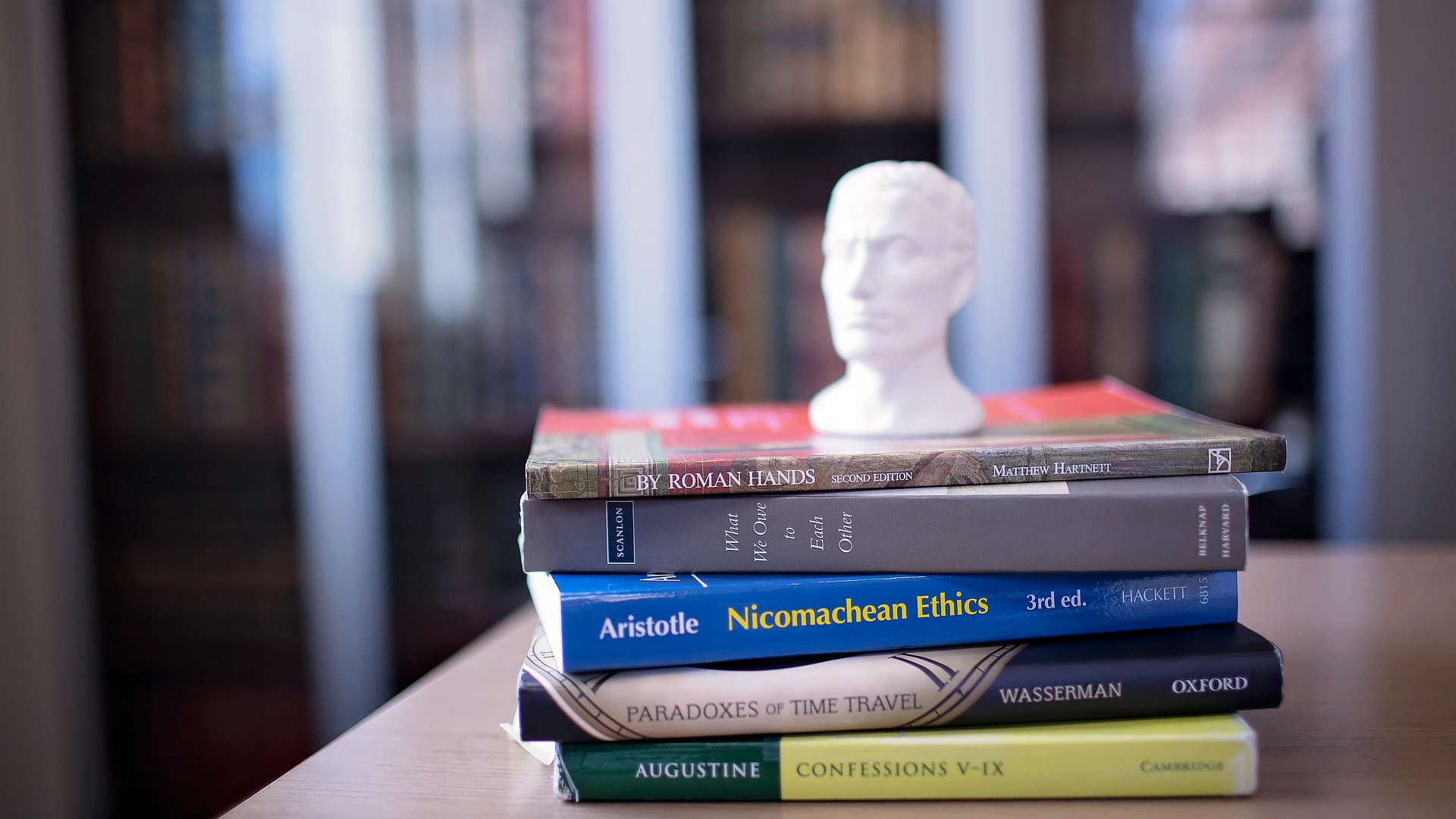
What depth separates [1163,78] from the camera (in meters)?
1.62

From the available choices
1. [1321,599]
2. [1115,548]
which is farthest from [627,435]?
[1321,599]

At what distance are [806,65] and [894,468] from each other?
1.30m

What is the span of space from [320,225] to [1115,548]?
1.49m

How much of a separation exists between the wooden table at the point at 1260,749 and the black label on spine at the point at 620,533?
12cm

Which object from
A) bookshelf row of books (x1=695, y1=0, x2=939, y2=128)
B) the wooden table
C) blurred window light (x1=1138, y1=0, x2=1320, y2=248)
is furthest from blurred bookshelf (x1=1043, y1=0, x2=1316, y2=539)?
the wooden table

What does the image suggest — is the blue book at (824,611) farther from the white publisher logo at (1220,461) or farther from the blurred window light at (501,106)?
the blurred window light at (501,106)

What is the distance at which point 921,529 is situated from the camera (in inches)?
20.5

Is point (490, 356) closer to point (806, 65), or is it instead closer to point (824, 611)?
point (806, 65)

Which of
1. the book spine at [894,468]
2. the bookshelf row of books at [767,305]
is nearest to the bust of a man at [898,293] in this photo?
the book spine at [894,468]

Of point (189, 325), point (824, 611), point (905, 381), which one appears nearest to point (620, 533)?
point (824, 611)

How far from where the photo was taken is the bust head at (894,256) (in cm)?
66

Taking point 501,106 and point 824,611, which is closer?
point 824,611

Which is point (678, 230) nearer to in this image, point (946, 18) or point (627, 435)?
point (946, 18)

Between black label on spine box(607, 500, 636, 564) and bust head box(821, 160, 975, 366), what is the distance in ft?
0.74
